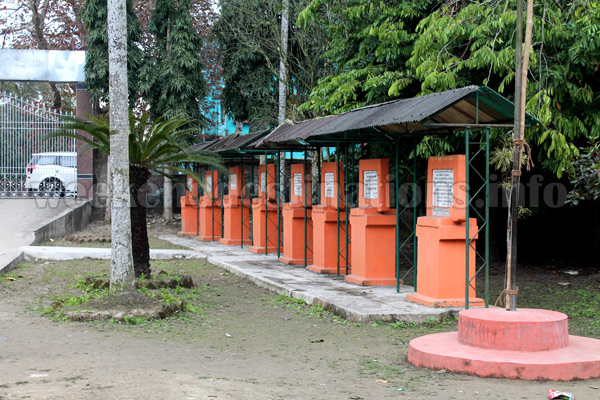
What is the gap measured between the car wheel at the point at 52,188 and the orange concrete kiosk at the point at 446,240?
16053 mm

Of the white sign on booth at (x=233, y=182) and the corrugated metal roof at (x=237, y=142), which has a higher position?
the corrugated metal roof at (x=237, y=142)

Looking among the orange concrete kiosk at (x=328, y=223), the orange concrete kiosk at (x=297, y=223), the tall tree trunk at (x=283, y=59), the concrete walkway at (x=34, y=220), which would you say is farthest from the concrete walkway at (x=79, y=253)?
the orange concrete kiosk at (x=328, y=223)

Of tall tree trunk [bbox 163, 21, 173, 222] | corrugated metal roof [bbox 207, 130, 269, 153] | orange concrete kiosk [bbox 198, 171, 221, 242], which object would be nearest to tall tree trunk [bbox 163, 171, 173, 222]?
tall tree trunk [bbox 163, 21, 173, 222]

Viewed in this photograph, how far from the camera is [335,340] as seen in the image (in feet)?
27.2

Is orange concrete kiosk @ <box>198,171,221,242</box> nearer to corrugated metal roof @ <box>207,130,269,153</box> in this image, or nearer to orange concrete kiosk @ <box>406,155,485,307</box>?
corrugated metal roof @ <box>207,130,269,153</box>

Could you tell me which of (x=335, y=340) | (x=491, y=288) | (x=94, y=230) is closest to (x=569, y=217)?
(x=491, y=288)

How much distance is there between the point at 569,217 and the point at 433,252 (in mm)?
9975

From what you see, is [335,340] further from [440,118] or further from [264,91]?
[264,91]

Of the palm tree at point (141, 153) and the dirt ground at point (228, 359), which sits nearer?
the dirt ground at point (228, 359)

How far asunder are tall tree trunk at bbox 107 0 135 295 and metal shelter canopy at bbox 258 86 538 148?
3372 mm

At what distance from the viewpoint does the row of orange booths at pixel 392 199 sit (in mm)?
9602

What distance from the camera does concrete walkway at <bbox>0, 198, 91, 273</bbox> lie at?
52.8 feet

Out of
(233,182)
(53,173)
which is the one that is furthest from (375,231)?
(53,173)

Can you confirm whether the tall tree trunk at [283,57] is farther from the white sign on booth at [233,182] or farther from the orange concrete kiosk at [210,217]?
the orange concrete kiosk at [210,217]
